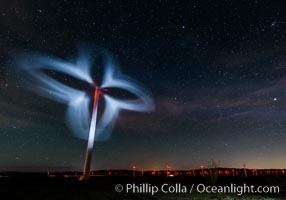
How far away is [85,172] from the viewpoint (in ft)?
137

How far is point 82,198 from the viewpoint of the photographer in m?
19.5

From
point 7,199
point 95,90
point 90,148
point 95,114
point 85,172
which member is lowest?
point 7,199

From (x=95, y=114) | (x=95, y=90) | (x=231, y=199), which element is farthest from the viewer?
(x=95, y=90)

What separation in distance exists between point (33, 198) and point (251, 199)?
16.6 metres

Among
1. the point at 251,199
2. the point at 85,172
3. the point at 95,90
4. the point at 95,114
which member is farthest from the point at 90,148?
the point at 251,199

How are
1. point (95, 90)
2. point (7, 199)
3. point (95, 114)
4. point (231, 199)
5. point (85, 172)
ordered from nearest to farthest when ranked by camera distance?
1. point (7, 199)
2. point (231, 199)
3. point (85, 172)
4. point (95, 114)
5. point (95, 90)

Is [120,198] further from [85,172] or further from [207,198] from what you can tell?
[85,172]

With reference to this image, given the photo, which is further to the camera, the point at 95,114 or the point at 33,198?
the point at 95,114

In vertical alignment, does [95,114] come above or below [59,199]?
above

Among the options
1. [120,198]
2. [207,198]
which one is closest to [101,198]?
[120,198]

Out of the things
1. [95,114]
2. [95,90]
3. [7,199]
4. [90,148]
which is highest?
[95,90]

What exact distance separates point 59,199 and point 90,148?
26.8 m

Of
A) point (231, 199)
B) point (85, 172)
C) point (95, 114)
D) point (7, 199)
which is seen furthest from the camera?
point (95, 114)

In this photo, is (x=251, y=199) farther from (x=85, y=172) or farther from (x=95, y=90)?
(x=95, y=90)
